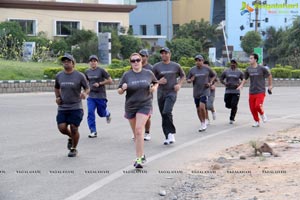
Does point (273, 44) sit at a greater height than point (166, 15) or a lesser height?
lesser

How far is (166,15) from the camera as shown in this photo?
91562 mm

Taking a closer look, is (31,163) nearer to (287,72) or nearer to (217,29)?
(287,72)

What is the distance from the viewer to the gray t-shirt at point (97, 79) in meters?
13.9

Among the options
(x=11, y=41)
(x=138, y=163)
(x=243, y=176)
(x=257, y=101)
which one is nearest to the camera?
(x=243, y=176)

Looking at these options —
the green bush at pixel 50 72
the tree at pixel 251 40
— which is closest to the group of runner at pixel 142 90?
the green bush at pixel 50 72

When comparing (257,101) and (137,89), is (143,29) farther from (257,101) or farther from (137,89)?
(137,89)

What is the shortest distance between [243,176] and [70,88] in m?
3.55

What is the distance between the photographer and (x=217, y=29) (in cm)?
7794

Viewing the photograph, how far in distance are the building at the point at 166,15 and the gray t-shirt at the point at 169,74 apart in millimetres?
75877

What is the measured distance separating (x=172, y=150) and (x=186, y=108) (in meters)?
10.5

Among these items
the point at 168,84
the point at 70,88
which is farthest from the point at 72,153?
the point at 168,84

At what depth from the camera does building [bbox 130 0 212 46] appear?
295 feet

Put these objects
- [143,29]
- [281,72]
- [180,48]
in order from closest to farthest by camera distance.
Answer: [281,72], [180,48], [143,29]

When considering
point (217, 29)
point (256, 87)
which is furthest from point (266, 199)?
point (217, 29)
